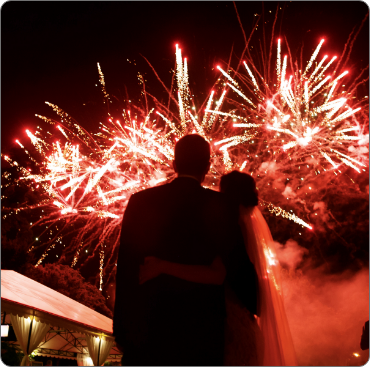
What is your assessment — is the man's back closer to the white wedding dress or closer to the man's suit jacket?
the man's suit jacket

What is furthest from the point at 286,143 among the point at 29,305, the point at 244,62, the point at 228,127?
the point at 29,305

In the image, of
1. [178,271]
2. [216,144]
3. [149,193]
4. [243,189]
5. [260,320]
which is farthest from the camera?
[216,144]

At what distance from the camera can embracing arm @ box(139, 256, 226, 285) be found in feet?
4.78

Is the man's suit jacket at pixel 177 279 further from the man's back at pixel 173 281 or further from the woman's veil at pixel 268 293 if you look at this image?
the woman's veil at pixel 268 293

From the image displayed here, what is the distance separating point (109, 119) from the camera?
986 centimetres

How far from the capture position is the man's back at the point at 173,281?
1.41 meters

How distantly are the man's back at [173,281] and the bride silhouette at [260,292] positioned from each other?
38 millimetres

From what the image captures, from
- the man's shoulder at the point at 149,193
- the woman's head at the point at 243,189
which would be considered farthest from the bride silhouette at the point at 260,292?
the man's shoulder at the point at 149,193

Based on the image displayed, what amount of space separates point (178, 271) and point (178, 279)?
0.11ft

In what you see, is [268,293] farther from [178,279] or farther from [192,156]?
[192,156]

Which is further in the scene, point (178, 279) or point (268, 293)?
point (268, 293)

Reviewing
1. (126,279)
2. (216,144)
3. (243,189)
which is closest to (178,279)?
(126,279)

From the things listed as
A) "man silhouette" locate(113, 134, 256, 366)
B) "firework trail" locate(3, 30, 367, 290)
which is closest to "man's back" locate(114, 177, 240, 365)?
"man silhouette" locate(113, 134, 256, 366)

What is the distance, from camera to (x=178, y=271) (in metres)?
1.46
